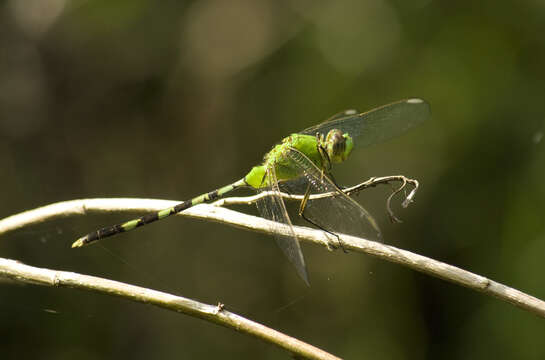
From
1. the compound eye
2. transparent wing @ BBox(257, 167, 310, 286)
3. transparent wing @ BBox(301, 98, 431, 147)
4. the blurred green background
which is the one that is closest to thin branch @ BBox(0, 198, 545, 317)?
transparent wing @ BBox(257, 167, 310, 286)

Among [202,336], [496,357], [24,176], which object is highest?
[24,176]

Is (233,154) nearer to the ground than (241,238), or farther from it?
farther from it

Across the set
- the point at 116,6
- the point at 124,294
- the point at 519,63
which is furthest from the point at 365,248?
the point at 116,6

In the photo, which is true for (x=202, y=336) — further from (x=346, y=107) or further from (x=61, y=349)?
(x=346, y=107)

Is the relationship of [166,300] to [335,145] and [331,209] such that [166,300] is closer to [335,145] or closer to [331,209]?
[331,209]

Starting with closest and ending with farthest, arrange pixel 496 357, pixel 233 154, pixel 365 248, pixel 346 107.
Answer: pixel 365 248
pixel 496 357
pixel 346 107
pixel 233 154

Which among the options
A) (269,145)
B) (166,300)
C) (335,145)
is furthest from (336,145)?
(269,145)

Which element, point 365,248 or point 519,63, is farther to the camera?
point 519,63

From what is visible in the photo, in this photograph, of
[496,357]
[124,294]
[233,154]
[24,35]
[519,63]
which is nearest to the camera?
[124,294]
